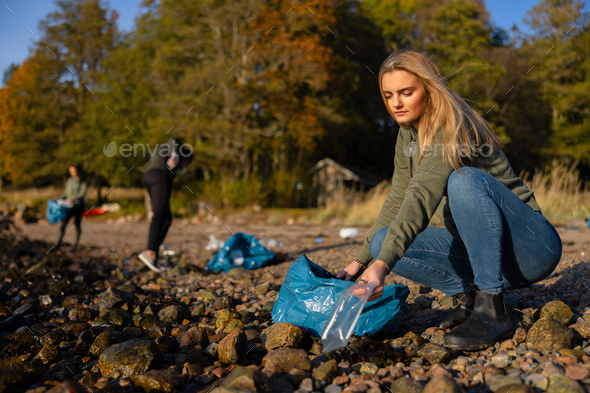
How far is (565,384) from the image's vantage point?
1.33 meters

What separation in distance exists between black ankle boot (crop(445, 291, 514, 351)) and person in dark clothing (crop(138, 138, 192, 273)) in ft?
10.9

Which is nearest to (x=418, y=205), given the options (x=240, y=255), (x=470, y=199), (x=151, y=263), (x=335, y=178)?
(x=470, y=199)

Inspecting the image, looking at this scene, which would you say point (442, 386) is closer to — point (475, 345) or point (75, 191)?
point (475, 345)

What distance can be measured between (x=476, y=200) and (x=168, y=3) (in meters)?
19.3

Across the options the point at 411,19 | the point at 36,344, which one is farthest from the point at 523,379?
the point at 411,19

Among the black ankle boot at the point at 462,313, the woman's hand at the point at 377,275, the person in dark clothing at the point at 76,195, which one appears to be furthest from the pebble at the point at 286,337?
the person in dark clothing at the point at 76,195

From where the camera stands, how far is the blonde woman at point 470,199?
166 cm

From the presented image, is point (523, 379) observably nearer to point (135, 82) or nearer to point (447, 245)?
point (447, 245)

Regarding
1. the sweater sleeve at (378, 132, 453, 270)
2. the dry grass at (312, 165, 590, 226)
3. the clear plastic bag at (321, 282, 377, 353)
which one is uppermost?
the sweater sleeve at (378, 132, 453, 270)

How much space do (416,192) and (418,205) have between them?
0.07m

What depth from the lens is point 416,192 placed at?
162 cm

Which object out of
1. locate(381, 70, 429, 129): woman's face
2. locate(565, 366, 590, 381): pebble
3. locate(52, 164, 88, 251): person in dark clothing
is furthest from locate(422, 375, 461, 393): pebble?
locate(52, 164, 88, 251): person in dark clothing

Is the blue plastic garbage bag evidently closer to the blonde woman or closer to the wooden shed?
the blonde woman

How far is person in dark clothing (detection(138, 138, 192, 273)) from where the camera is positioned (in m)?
4.30
